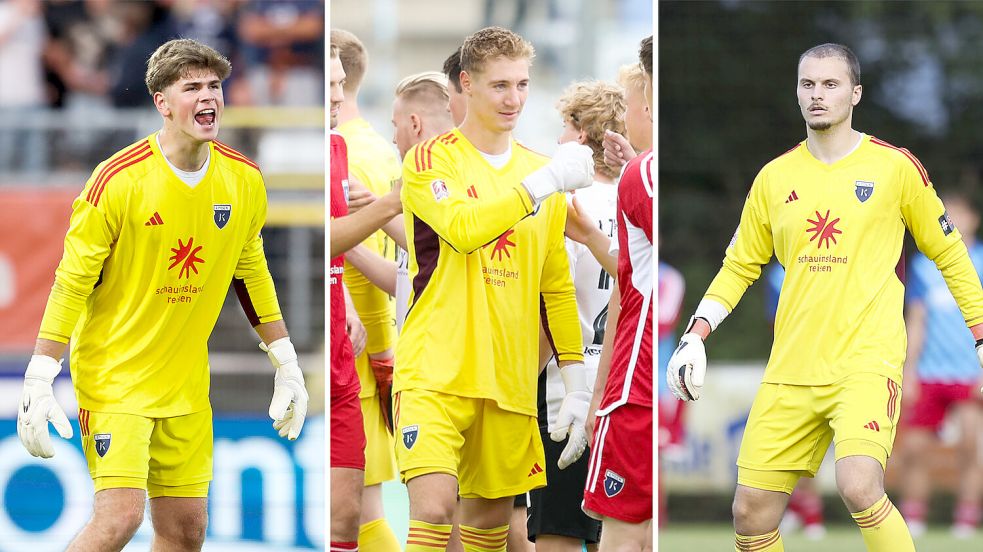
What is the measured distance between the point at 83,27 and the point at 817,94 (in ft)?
25.5

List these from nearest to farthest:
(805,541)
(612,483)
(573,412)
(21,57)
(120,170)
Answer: (120,170) → (612,483) → (573,412) → (805,541) → (21,57)

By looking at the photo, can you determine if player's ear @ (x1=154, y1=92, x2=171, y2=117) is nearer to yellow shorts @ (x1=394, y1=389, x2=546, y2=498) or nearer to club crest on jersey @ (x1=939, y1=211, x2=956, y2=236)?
yellow shorts @ (x1=394, y1=389, x2=546, y2=498)

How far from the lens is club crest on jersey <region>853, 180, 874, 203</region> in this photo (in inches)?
171

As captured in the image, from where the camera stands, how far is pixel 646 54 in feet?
15.4

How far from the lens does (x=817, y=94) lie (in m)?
4.34

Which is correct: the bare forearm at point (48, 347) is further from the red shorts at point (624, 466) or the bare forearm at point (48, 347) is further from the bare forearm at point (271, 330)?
the red shorts at point (624, 466)

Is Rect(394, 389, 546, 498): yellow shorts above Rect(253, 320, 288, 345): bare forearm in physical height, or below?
below

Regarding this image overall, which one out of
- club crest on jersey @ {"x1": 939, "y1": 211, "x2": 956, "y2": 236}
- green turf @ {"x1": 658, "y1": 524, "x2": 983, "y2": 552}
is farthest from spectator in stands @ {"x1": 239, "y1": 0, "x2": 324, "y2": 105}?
club crest on jersey @ {"x1": 939, "y1": 211, "x2": 956, "y2": 236}

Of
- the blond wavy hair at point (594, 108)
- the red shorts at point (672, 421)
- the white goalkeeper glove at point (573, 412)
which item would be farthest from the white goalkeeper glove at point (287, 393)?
the red shorts at point (672, 421)

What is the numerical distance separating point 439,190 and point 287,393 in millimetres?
815

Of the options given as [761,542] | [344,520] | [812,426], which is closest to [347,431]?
[344,520]

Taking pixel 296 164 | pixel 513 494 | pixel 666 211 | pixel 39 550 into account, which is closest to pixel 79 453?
pixel 39 550

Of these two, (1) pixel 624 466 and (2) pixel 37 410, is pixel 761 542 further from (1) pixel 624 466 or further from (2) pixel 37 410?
(2) pixel 37 410

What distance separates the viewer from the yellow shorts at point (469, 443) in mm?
4316
